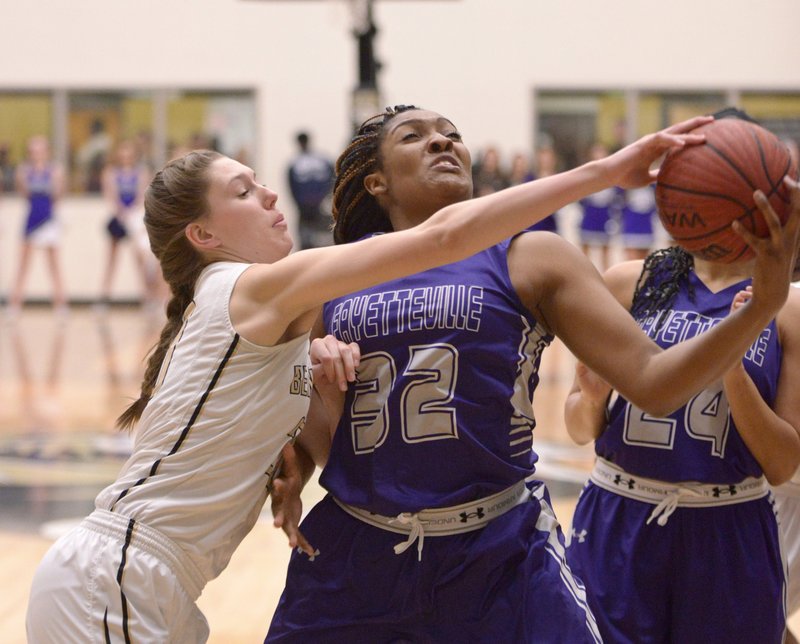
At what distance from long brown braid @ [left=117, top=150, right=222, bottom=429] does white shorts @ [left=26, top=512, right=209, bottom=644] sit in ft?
1.16

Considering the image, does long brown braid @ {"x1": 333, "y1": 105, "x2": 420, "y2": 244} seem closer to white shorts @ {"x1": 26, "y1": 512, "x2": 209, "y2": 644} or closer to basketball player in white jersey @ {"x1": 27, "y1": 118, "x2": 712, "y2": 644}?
basketball player in white jersey @ {"x1": 27, "y1": 118, "x2": 712, "y2": 644}

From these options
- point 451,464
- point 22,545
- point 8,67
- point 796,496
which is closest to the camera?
point 451,464

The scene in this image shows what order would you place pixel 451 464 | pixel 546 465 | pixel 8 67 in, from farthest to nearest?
pixel 8 67 → pixel 546 465 → pixel 451 464

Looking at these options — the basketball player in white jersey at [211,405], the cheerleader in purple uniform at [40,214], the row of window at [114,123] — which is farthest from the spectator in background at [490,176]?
the basketball player in white jersey at [211,405]

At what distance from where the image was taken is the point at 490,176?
13125mm

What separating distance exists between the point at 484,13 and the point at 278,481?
527 inches

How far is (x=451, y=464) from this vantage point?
7.01 ft

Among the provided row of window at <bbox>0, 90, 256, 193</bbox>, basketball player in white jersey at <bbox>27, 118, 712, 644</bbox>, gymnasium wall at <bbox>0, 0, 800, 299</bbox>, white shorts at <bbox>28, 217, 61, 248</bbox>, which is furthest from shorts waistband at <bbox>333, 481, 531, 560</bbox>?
row of window at <bbox>0, 90, 256, 193</bbox>

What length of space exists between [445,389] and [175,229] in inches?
26.1

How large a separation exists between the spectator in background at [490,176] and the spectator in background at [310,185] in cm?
173

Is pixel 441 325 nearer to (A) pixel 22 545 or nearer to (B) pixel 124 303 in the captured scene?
(A) pixel 22 545

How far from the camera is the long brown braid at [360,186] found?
8.01 ft

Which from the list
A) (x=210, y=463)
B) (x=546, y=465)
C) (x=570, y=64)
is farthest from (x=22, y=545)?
(x=570, y=64)

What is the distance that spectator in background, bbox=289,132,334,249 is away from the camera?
43.1ft
